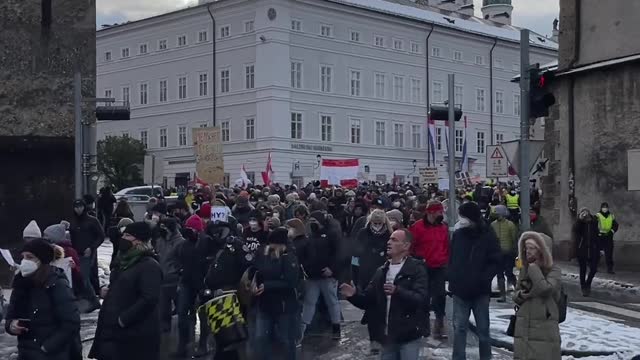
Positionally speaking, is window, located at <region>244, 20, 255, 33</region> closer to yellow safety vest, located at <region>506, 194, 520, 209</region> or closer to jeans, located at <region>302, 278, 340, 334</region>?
yellow safety vest, located at <region>506, 194, 520, 209</region>

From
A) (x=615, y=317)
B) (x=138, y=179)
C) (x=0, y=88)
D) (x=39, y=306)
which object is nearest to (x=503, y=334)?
(x=615, y=317)

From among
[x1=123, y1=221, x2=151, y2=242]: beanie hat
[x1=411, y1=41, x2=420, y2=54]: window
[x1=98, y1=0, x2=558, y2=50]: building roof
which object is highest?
[x1=98, y1=0, x2=558, y2=50]: building roof

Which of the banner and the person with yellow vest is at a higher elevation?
the banner

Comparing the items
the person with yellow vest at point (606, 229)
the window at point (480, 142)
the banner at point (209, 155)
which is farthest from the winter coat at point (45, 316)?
the window at point (480, 142)

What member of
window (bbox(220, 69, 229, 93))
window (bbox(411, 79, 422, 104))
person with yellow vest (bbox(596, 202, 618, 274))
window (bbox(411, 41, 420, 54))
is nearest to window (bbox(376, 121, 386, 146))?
window (bbox(411, 79, 422, 104))

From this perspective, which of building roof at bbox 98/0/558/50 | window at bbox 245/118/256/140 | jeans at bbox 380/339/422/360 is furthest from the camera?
building roof at bbox 98/0/558/50

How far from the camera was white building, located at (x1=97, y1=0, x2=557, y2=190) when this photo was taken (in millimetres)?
60938

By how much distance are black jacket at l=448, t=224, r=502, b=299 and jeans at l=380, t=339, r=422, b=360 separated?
2179mm

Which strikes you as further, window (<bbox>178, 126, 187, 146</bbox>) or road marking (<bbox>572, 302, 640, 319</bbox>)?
window (<bbox>178, 126, 187, 146</bbox>)

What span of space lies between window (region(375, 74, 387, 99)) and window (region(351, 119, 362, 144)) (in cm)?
280

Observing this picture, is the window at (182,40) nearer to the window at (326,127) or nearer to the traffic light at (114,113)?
the window at (326,127)

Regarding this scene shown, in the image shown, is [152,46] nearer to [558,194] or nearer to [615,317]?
[558,194]

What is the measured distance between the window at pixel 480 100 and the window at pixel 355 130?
1377 centimetres

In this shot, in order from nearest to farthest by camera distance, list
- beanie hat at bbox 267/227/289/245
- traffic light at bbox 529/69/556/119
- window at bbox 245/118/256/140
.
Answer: beanie hat at bbox 267/227/289/245 → traffic light at bbox 529/69/556/119 → window at bbox 245/118/256/140
